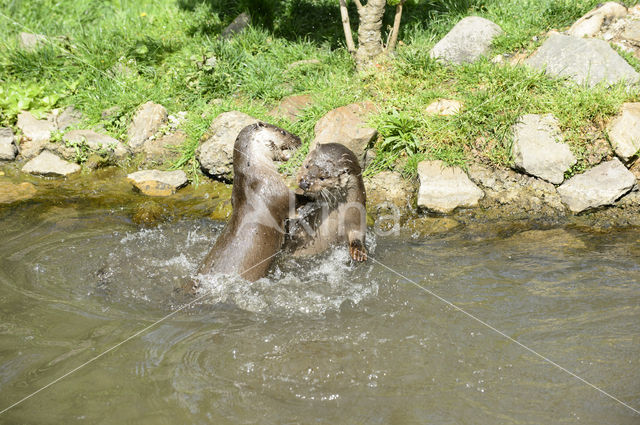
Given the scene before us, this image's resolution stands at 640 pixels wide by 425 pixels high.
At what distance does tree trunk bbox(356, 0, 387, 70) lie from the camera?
19.8 ft

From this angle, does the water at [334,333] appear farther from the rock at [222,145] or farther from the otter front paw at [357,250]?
the rock at [222,145]

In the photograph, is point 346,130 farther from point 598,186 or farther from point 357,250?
point 598,186

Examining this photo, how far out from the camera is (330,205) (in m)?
3.93

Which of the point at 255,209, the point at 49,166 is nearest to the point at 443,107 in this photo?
the point at 255,209

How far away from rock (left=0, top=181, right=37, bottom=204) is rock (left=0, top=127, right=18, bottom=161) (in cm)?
53

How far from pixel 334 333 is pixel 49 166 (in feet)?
12.9

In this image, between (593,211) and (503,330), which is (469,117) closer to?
(593,211)

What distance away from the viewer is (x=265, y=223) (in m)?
3.66

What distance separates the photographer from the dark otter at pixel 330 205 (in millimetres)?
3740

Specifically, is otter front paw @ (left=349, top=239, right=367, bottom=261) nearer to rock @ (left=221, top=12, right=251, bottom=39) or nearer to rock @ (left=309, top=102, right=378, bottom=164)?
rock @ (left=309, top=102, right=378, bottom=164)

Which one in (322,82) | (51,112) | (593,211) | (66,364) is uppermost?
(322,82)

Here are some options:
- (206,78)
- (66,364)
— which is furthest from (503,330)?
(206,78)

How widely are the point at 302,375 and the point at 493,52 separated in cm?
427

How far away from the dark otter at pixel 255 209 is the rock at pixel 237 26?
355cm
